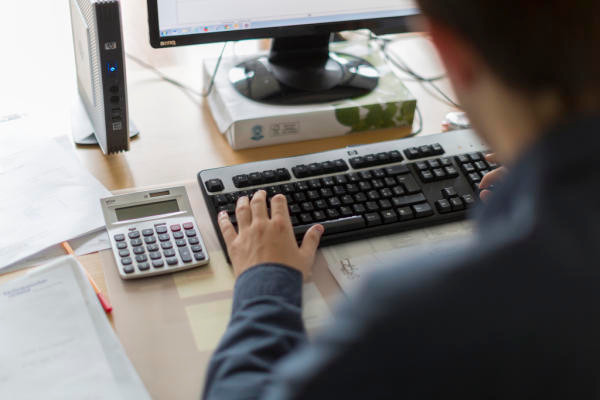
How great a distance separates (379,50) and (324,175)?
0.47 meters

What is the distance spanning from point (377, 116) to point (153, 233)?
0.44 meters

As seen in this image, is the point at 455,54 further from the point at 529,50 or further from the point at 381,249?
the point at 381,249

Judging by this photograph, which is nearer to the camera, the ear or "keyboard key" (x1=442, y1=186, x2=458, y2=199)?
the ear

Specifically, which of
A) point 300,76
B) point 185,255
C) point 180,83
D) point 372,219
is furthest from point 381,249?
point 180,83

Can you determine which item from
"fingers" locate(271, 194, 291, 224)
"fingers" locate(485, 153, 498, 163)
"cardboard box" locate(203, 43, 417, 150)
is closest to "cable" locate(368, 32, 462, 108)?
"cardboard box" locate(203, 43, 417, 150)

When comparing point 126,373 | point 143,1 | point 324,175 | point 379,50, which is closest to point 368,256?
point 324,175

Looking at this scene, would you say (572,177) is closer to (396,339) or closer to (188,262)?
(396,339)

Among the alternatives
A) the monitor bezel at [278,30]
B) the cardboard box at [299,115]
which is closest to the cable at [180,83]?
the cardboard box at [299,115]

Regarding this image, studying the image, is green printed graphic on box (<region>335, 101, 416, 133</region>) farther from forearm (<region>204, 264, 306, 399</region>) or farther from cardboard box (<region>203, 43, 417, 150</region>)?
forearm (<region>204, 264, 306, 399</region>)

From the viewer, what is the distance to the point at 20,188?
2.97 ft

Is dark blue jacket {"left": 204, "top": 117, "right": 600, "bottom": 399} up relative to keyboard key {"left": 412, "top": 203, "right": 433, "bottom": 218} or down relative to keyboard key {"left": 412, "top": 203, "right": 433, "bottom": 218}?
up

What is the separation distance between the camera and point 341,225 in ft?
2.80

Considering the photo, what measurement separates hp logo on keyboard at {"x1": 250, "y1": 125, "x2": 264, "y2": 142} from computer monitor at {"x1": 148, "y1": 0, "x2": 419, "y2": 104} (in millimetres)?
52

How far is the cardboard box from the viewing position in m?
1.03
